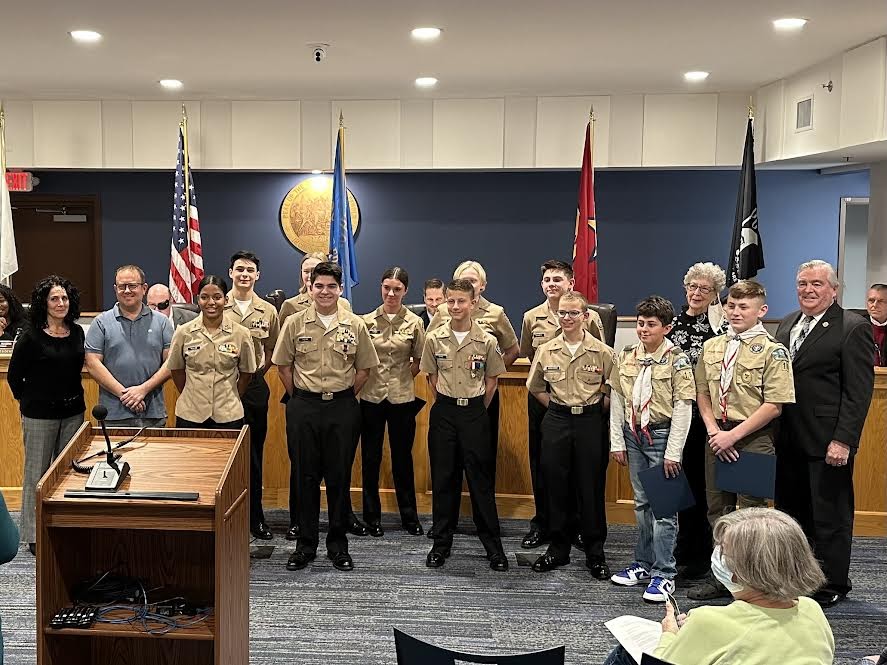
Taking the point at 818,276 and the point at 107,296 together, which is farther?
the point at 107,296

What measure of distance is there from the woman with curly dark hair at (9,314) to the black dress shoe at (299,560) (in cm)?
254

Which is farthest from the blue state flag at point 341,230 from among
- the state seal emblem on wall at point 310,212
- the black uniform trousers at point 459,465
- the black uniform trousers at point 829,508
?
the black uniform trousers at point 829,508

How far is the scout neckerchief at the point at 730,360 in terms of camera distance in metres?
4.43

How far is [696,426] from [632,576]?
84cm

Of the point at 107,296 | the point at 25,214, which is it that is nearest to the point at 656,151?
the point at 107,296

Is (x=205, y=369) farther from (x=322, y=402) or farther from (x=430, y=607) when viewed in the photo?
(x=430, y=607)

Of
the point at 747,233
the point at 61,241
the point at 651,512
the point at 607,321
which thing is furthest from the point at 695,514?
the point at 61,241

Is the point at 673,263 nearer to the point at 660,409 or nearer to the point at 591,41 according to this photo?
the point at 591,41

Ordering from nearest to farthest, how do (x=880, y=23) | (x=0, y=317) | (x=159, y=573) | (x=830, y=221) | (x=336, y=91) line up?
(x=159, y=573), (x=880, y=23), (x=0, y=317), (x=336, y=91), (x=830, y=221)

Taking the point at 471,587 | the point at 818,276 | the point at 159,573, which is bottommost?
the point at 471,587

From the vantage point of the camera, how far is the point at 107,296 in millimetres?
9852

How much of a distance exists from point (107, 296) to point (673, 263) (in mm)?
5849

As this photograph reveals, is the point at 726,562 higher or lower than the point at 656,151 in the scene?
lower

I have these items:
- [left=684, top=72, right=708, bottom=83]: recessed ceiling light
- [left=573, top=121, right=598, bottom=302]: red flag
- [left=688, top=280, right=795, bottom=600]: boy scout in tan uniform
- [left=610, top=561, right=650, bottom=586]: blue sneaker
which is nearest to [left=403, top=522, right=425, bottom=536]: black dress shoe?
[left=610, top=561, right=650, bottom=586]: blue sneaker
